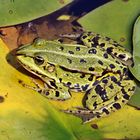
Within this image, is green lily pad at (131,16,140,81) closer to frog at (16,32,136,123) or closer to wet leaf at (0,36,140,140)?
frog at (16,32,136,123)

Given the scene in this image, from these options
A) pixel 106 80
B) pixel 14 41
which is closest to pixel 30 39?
pixel 14 41

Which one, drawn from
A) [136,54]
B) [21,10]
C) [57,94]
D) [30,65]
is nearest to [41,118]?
[57,94]

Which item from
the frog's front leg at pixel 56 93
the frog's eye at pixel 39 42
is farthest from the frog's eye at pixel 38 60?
the frog's front leg at pixel 56 93

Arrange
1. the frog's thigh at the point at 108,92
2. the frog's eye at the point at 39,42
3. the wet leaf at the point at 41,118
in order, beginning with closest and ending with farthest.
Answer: the wet leaf at the point at 41,118, the frog's thigh at the point at 108,92, the frog's eye at the point at 39,42

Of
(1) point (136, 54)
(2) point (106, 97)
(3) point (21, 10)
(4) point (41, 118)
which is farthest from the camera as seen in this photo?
(3) point (21, 10)

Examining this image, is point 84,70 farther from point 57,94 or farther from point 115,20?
point 115,20

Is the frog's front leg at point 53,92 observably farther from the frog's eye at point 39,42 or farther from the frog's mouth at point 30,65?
A: the frog's eye at point 39,42

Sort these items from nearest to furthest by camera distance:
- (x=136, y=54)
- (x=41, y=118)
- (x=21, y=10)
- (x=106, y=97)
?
(x=41, y=118)
(x=136, y=54)
(x=106, y=97)
(x=21, y=10)
